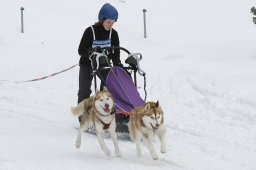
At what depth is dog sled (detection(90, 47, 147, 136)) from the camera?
22.2 feet

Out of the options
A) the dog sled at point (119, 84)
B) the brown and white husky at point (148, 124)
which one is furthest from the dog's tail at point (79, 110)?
the brown and white husky at point (148, 124)

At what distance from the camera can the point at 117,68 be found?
7.13 m

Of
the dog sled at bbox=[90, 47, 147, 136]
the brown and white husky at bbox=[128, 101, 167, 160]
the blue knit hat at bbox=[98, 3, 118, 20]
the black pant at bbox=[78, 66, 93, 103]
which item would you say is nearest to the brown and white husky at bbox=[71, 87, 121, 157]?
the brown and white husky at bbox=[128, 101, 167, 160]

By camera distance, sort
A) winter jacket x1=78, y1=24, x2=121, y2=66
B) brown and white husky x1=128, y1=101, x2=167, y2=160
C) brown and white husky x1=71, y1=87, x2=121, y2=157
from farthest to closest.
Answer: winter jacket x1=78, y1=24, x2=121, y2=66 → brown and white husky x1=71, y1=87, x2=121, y2=157 → brown and white husky x1=128, y1=101, x2=167, y2=160

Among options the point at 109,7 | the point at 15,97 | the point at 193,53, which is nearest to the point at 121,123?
the point at 109,7

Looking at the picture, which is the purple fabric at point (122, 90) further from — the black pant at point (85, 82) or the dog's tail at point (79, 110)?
the black pant at point (85, 82)

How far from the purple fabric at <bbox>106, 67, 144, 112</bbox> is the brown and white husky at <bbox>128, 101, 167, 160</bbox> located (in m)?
0.59

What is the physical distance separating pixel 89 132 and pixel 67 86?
4.38 meters

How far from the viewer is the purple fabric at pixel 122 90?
22.1 ft

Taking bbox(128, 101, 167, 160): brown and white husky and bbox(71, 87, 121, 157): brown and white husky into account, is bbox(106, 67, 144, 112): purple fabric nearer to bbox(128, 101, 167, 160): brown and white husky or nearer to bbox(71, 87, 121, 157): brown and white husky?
bbox(71, 87, 121, 157): brown and white husky

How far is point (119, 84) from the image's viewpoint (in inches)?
273

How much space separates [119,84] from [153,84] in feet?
15.5

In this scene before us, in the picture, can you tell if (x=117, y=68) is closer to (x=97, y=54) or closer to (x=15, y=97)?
(x=97, y=54)

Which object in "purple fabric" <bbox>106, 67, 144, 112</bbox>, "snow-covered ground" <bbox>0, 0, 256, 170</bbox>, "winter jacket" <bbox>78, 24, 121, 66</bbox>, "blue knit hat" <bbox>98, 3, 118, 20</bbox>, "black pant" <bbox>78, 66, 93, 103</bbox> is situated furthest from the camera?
"black pant" <bbox>78, 66, 93, 103</bbox>
